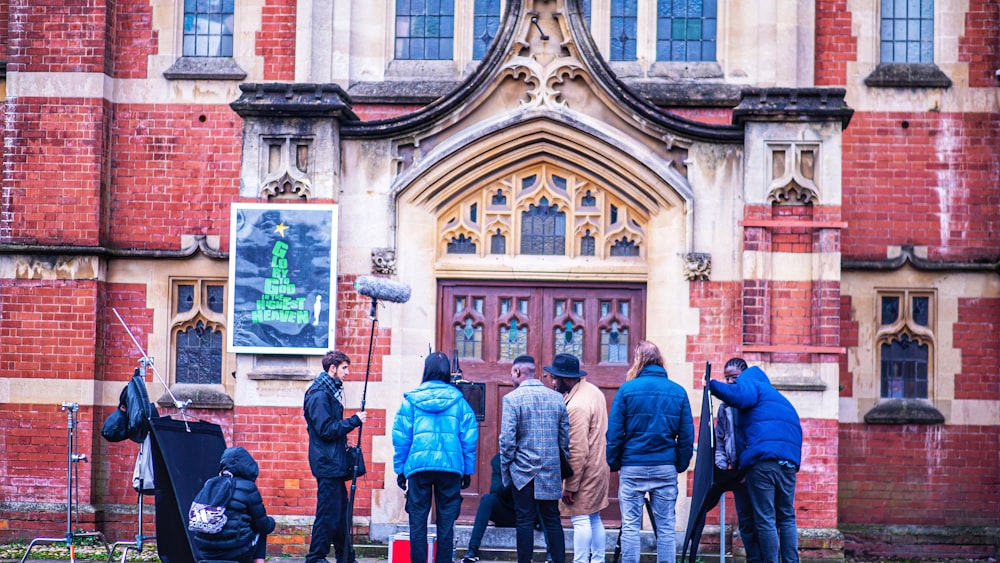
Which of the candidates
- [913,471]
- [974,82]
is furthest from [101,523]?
[974,82]

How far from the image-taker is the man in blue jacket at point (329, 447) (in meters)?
10.7

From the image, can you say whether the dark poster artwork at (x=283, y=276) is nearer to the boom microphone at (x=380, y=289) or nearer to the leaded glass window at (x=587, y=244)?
the boom microphone at (x=380, y=289)

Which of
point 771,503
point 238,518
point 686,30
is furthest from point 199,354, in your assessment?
point 771,503

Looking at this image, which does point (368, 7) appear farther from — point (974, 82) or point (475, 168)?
point (974, 82)

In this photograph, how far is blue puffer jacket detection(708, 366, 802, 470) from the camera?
10734 mm

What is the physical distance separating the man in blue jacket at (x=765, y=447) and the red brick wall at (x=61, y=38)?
8770 millimetres

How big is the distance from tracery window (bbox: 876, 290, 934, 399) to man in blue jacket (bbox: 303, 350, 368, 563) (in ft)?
22.3

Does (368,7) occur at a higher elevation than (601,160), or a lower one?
higher

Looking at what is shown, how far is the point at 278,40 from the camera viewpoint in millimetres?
15164

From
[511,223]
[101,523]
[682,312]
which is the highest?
[511,223]

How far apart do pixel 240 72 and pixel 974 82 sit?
8.80 meters

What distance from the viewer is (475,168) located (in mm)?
13328

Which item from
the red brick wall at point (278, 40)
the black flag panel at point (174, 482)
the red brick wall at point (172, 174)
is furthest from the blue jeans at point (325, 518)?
the red brick wall at point (278, 40)

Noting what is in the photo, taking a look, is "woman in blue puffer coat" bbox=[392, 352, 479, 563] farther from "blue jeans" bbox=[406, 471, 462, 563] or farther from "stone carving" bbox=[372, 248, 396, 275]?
"stone carving" bbox=[372, 248, 396, 275]
